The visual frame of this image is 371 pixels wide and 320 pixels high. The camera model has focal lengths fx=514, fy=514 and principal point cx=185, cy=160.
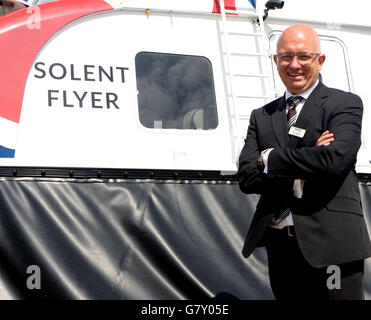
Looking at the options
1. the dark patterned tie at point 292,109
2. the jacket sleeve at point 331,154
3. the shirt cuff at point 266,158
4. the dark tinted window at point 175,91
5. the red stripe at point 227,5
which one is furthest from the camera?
the red stripe at point 227,5

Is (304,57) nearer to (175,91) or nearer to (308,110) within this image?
(308,110)

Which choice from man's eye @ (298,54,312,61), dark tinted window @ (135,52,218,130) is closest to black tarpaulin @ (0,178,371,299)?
dark tinted window @ (135,52,218,130)

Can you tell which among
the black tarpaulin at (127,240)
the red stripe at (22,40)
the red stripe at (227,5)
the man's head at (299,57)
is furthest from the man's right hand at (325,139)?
the red stripe at (227,5)

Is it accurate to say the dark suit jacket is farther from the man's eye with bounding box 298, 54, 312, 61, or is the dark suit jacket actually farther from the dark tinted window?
the dark tinted window

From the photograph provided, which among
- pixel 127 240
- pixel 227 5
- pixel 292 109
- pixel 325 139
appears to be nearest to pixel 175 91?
pixel 227 5

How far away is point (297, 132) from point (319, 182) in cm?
25

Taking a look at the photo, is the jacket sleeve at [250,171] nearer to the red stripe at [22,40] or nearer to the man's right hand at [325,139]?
the man's right hand at [325,139]

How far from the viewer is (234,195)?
149 inches

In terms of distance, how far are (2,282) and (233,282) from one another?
155 centimetres

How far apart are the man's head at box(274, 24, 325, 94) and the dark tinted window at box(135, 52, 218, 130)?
198 cm

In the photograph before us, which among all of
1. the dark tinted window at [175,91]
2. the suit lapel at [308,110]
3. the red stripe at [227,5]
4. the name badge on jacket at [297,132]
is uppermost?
the red stripe at [227,5]

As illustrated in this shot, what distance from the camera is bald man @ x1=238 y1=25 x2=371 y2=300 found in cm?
216

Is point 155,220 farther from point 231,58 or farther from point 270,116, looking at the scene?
point 231,58

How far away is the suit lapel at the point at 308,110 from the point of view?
91.3 inches
